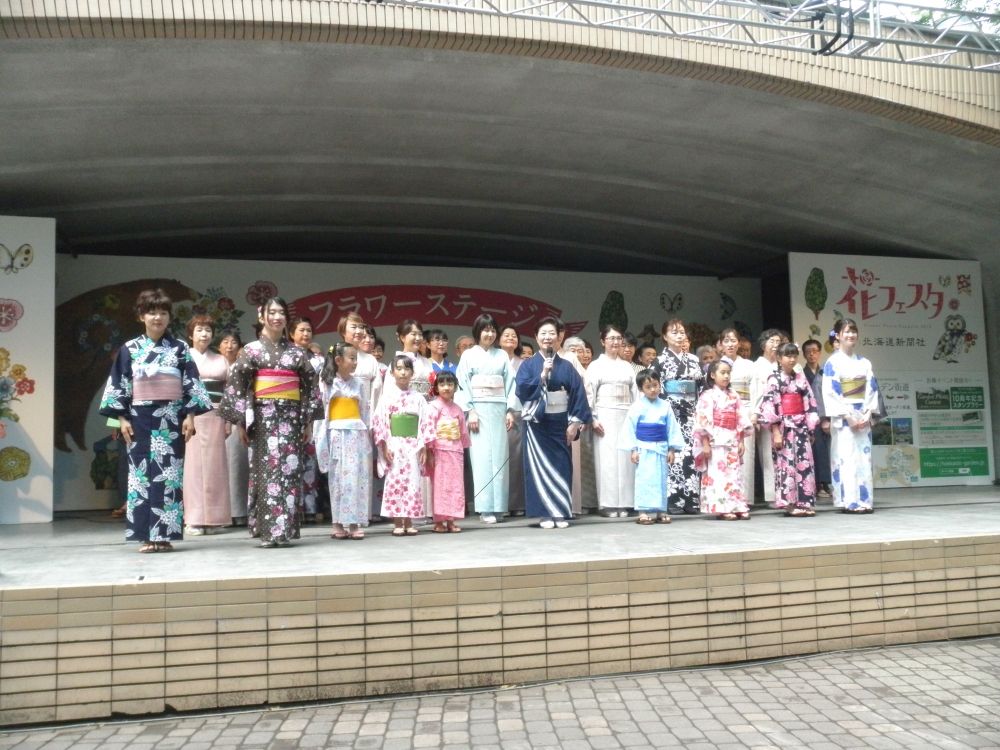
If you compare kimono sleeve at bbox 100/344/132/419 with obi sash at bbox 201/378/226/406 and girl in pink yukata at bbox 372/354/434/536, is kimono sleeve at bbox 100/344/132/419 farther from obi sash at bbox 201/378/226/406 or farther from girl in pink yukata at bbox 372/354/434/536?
girl in pink yukata at bbox 372/354/434/536

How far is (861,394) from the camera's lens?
23.5ft

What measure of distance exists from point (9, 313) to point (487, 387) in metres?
4.19

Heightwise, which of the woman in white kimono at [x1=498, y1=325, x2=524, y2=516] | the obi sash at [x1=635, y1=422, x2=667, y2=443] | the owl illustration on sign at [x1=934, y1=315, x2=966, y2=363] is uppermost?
the owl illustration on sign at [x1=934, y1=315, x2=966, y2=363]

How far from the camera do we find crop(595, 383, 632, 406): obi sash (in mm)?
7004

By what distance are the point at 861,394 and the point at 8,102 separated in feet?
21.8

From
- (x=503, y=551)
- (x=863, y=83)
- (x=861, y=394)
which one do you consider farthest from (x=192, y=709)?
(x=863, y=83)

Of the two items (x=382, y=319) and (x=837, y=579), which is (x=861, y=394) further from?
(x=382, y=319)

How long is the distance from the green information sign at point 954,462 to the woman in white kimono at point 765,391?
10.1 ft

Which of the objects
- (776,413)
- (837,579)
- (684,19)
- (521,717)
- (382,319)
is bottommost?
(521,717)

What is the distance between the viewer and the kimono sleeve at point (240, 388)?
5176 millimetres

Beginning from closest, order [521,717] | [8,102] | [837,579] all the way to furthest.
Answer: [521,717] < [837,579] < [8,102]

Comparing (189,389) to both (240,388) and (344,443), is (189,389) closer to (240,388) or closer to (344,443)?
(240,388)

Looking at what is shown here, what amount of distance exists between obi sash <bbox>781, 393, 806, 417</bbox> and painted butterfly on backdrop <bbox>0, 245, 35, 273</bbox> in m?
6.26

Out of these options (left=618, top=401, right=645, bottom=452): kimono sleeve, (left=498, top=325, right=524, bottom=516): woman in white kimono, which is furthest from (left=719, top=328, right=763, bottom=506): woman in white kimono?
(left=498, top=325, right=524, bottom=516): woman in white kimono
